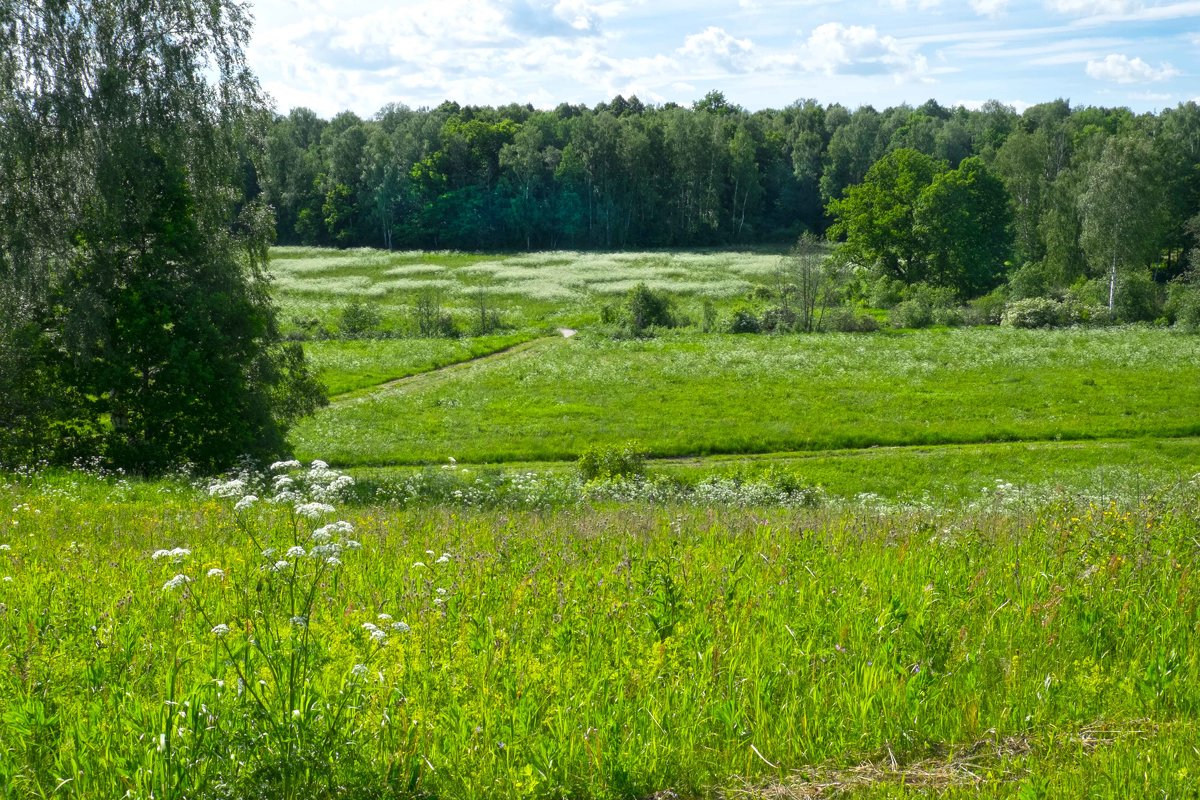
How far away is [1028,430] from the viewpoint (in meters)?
30.7

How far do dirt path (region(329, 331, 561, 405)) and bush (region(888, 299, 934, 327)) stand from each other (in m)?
21.7

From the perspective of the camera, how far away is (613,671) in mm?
5301

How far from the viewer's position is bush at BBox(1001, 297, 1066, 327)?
5828cm

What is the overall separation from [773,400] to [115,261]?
76.0 ft

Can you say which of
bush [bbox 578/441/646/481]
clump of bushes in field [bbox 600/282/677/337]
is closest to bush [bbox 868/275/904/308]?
clump of bushes in field [bbox 600/282/677/337]

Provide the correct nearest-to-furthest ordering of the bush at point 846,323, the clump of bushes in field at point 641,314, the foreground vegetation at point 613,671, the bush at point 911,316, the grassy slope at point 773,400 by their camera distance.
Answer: the foreground vegetation at point 613,671 < the grassy slope at point 773,400 < the clump of bushes in field at point 641,314 < the bush at point 846,323 < the bush at point 911,316

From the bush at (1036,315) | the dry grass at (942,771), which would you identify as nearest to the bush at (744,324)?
the bush at (1036,315)

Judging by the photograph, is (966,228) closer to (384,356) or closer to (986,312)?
(986,312)

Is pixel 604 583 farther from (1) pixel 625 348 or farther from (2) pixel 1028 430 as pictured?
(1) pixel 625 348

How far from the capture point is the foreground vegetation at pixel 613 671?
14.7ft

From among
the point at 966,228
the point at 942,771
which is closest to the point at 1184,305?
the point at 966,228

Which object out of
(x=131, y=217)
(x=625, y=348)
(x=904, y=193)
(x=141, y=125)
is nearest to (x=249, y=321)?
(x=131, y=217)

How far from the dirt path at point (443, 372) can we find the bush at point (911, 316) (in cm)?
2171

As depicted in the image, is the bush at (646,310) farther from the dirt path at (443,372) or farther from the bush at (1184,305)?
the bush at (1184,305)
